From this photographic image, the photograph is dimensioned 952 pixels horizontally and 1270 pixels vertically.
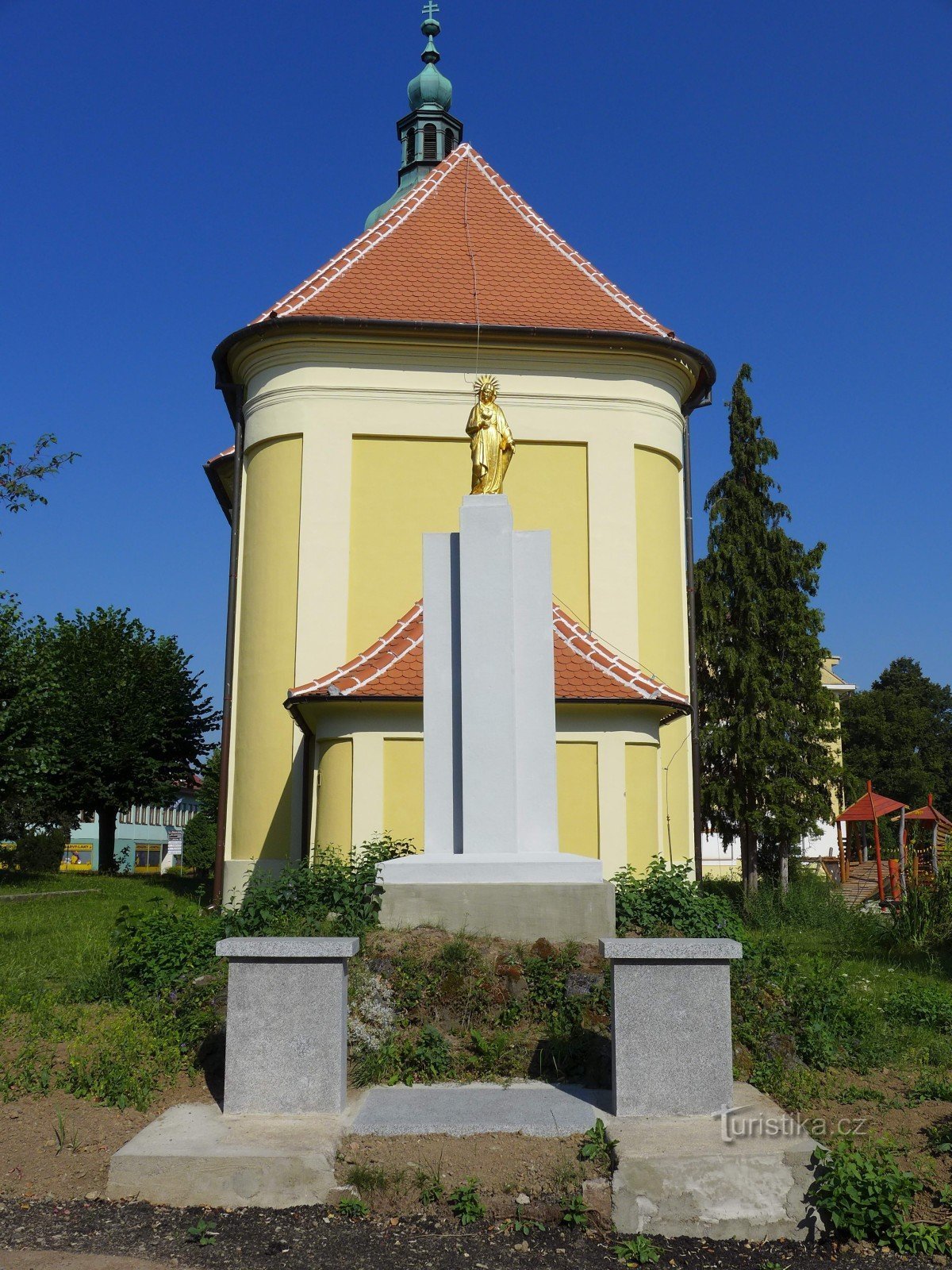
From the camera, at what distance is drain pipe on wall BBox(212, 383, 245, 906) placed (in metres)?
18.6

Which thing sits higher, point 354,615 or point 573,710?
point 354,615

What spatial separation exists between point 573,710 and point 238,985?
31.2 feet

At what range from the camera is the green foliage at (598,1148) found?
559 cm

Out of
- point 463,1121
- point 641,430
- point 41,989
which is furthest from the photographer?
point 641,430

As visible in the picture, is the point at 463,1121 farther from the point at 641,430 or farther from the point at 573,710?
the point at 641,430

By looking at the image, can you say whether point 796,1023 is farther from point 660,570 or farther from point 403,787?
point 660,570

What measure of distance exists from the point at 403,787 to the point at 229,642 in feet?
18.7

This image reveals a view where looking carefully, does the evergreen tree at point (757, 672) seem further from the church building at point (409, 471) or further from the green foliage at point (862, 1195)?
the green foliage at point (862, 1195)

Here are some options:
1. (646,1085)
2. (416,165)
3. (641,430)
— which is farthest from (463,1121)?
(416,165)

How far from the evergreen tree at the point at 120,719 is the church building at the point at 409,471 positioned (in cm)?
1673

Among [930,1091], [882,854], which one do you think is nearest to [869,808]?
[882,854]

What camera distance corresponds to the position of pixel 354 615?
18469 mm

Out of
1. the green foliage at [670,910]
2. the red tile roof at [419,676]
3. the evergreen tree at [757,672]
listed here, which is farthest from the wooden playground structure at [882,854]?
the green foliage at [670,910]

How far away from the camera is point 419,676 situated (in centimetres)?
1520
